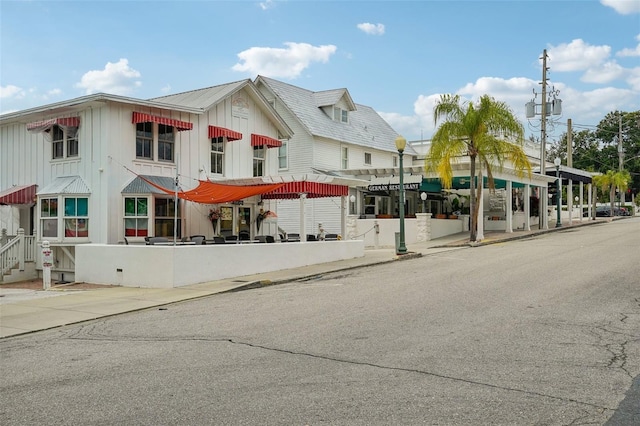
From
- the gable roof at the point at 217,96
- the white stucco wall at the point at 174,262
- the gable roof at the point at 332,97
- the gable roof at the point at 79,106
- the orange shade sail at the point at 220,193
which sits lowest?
the white stucco wall at the point at 174,262

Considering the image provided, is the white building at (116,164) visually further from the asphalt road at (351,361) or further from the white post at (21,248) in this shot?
the asphalt road at (351,361)

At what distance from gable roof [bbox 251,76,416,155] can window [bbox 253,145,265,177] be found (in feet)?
27.0

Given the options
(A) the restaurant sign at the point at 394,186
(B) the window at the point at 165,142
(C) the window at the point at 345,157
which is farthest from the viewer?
(C) the window at the point at 345,157

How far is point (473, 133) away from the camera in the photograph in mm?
27938

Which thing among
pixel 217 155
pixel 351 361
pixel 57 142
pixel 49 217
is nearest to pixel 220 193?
pixel 217 155

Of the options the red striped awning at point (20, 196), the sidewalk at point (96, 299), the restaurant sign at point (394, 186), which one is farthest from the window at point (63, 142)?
the restaurant sign at point (394, 186)

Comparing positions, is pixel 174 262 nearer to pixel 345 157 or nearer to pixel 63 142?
pixel 63 142

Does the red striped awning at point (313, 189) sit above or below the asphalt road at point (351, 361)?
above

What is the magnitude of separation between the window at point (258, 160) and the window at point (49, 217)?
834 cm

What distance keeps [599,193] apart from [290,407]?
8018 cm

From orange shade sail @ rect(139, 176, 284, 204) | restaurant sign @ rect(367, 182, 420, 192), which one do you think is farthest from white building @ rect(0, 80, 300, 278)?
restaurant sign @ rect(367, 182, 420, 192)

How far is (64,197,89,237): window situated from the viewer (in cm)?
2058

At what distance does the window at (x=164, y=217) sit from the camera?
21094 millimetres

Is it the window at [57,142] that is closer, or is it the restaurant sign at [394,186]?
the window at [57,142]
